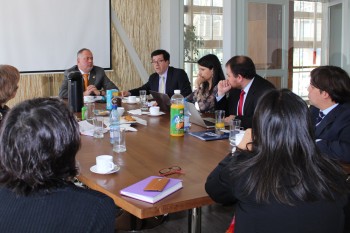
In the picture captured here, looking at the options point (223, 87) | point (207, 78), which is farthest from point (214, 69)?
point (223, 87)

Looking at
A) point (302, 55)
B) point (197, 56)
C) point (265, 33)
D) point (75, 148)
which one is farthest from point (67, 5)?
point (75, 148)

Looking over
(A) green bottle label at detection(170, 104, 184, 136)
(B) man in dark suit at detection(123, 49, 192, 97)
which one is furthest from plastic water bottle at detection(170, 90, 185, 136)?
(B) man in dark suit at detection(123, 49, 192, 97)

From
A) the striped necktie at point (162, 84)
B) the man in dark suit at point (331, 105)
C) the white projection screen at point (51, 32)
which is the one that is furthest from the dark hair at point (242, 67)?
the white projection screen at point (51, 32)

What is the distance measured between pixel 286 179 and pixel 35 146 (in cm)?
71

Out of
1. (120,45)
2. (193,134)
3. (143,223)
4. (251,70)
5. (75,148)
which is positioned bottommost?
(143,223)

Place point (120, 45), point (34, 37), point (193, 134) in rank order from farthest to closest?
1. point (120, 45)
2. point (34, 37)
3. point (193, 134)

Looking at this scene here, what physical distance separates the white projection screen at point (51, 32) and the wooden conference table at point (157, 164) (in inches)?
128

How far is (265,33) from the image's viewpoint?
18.2 ft

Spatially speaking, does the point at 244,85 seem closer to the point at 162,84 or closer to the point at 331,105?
the point at 331,105

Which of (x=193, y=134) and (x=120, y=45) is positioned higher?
(x=120, y=45)

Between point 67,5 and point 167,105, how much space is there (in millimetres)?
2912

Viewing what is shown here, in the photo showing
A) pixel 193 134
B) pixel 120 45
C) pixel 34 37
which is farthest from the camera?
pixel 120 45

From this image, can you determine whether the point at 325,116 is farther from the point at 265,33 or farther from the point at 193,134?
the point at 265,33

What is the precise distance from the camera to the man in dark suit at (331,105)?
7.03 ft
